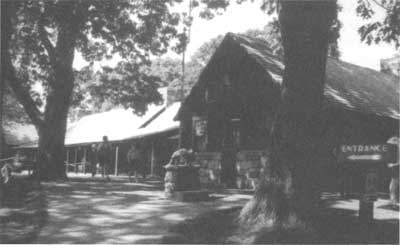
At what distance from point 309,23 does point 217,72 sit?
1198cm

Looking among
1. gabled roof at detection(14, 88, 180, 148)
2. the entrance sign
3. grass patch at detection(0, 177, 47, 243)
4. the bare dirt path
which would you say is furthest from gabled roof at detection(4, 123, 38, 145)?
the entrance sign

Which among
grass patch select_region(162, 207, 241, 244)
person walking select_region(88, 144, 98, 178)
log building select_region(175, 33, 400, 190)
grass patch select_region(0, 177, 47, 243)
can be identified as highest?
log building select_region(175, 33, 400, 190)

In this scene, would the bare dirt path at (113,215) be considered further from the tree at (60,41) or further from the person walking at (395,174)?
A: the tree at (60,41)

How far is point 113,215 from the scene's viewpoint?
9406 millimetres

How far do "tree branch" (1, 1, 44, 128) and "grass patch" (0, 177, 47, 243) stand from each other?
5.04m

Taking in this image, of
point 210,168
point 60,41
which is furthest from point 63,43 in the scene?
point 210,168

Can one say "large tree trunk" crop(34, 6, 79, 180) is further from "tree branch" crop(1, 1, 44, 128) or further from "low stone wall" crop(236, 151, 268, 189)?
"low stone wall" crop(236, 151, 268, 189)

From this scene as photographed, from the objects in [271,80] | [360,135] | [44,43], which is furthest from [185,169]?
[44,43]

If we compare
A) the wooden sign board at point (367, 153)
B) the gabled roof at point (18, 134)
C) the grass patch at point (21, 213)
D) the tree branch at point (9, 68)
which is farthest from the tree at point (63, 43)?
the gabled roof at point (18, 134)

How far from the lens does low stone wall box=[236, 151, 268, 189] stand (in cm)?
1677

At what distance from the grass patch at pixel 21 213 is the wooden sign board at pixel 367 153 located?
7586mm

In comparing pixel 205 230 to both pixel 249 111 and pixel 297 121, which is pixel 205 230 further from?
pixel 249 111

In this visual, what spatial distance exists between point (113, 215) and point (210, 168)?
33.0ft

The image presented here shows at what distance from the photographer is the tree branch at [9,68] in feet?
50.4
